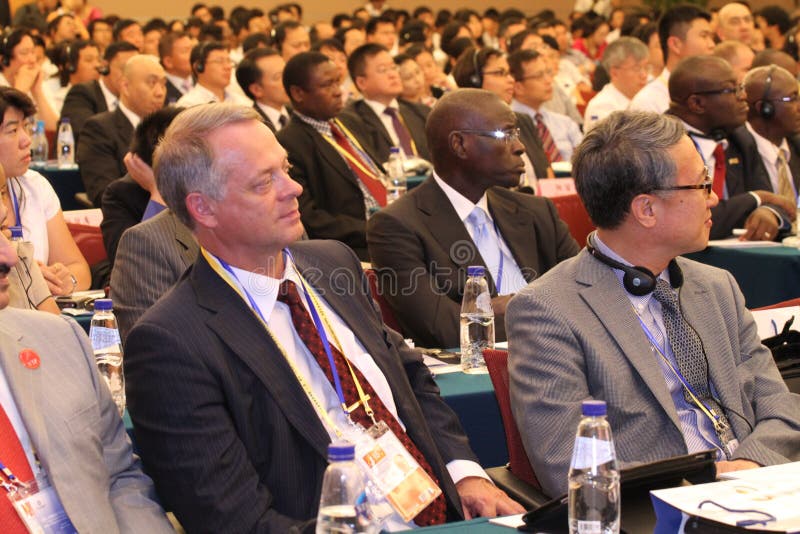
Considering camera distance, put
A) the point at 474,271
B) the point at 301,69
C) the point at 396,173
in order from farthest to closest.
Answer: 1. the point at 396,173
2. the point at 301,69
3. the point at 474,271

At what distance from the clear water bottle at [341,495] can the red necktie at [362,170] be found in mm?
4367

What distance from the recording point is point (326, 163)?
5996 mm

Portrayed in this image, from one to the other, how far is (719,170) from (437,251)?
235 cm

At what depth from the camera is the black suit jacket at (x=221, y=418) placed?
214 centimetres

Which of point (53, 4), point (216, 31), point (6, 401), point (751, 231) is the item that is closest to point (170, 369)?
point (6, 401)

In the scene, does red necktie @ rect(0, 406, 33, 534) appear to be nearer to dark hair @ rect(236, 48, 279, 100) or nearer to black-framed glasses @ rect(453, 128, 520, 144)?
black-framed glasses @ rect(453, 128, 520, 144)

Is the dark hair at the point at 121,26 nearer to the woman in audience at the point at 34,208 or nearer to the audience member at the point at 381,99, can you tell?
the audience member at the point at 381,99

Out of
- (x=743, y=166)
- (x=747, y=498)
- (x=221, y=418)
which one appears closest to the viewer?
(x=747, y=498)

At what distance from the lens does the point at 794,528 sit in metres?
1.73

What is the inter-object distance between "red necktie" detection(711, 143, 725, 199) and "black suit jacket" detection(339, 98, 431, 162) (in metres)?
1.71

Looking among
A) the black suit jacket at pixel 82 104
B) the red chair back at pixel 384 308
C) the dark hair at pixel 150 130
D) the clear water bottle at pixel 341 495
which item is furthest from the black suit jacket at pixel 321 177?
the clear water bottle at pixel 341 495

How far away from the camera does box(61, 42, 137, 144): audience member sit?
338 inches

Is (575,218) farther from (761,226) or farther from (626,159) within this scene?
(626,159)

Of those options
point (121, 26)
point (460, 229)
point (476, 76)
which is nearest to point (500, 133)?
point (460, 229)
